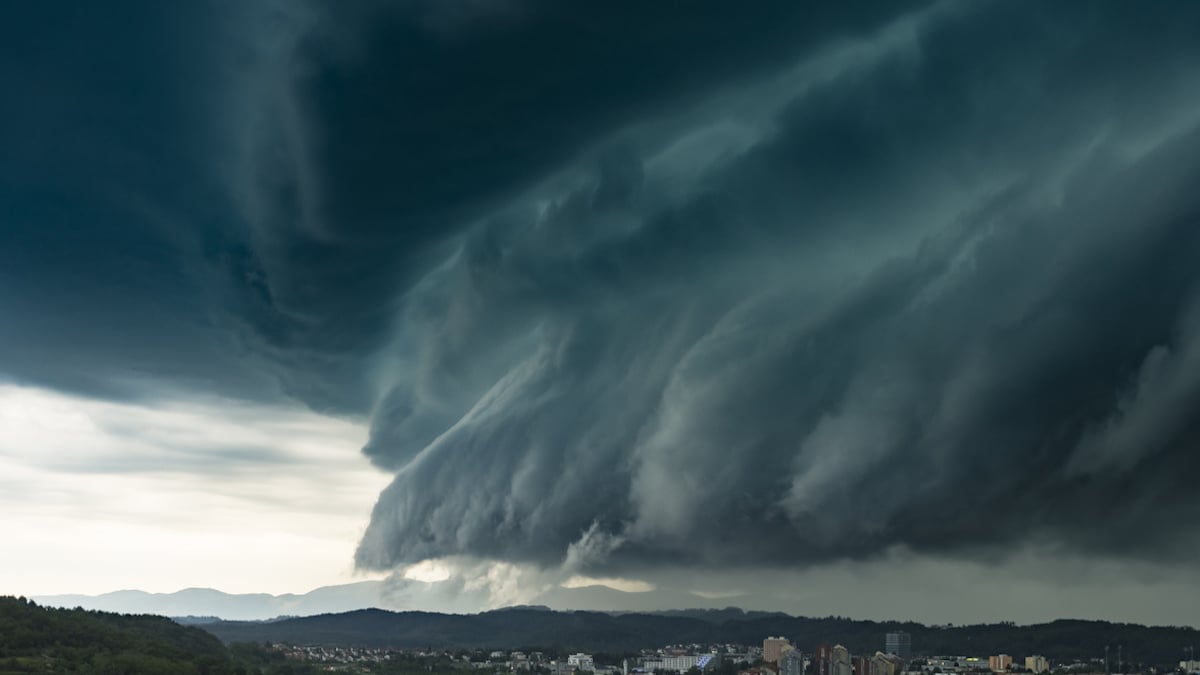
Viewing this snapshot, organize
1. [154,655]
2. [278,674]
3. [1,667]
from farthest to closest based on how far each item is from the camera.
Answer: [278,674]
[154,655]
[1,667]

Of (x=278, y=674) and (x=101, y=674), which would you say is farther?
(x=278, y=674)

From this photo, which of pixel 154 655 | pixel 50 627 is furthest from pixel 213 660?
pixel 50 627

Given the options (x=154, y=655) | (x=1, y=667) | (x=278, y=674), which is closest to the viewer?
(x=1, y=667)

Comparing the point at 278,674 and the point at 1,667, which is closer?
the point at 1,667

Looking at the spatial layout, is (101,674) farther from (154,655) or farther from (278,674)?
(278,674)

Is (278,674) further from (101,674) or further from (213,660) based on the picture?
(101,674)

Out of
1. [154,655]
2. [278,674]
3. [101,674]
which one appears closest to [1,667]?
[101,674]

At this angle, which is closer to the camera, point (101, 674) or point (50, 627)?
point (101, 674)

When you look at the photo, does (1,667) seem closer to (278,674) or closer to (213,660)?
(213,660)
